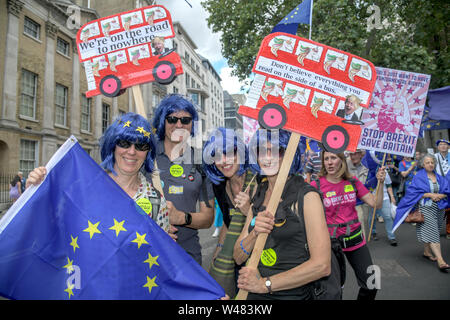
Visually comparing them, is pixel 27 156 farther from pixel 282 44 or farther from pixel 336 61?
pixel 336 61

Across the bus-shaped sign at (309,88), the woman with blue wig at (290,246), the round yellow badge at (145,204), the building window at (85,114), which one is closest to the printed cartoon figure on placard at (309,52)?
the bus-shaped sign at (309,88)

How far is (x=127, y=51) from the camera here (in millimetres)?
2760

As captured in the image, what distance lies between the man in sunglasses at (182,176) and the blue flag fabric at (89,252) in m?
0.57

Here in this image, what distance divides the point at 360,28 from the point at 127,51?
10.3 metres

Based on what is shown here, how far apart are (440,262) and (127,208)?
5226 millimetres

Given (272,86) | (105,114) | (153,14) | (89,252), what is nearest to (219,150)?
(272,86)

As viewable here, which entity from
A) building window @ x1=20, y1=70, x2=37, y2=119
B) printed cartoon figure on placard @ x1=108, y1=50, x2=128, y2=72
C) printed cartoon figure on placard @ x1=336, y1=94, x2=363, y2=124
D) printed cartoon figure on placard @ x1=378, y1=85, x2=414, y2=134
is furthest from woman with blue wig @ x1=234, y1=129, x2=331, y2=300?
building window @ x1=20, y1=70, x2=37, y2=119

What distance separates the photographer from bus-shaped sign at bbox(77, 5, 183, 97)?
8.89ft

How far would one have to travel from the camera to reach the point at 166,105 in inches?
110

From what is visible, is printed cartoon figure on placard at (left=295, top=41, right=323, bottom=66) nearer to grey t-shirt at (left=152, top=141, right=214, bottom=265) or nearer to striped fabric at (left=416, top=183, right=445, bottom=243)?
grey t-shirt at (left=152, top=141, right=214, bottom=265)
